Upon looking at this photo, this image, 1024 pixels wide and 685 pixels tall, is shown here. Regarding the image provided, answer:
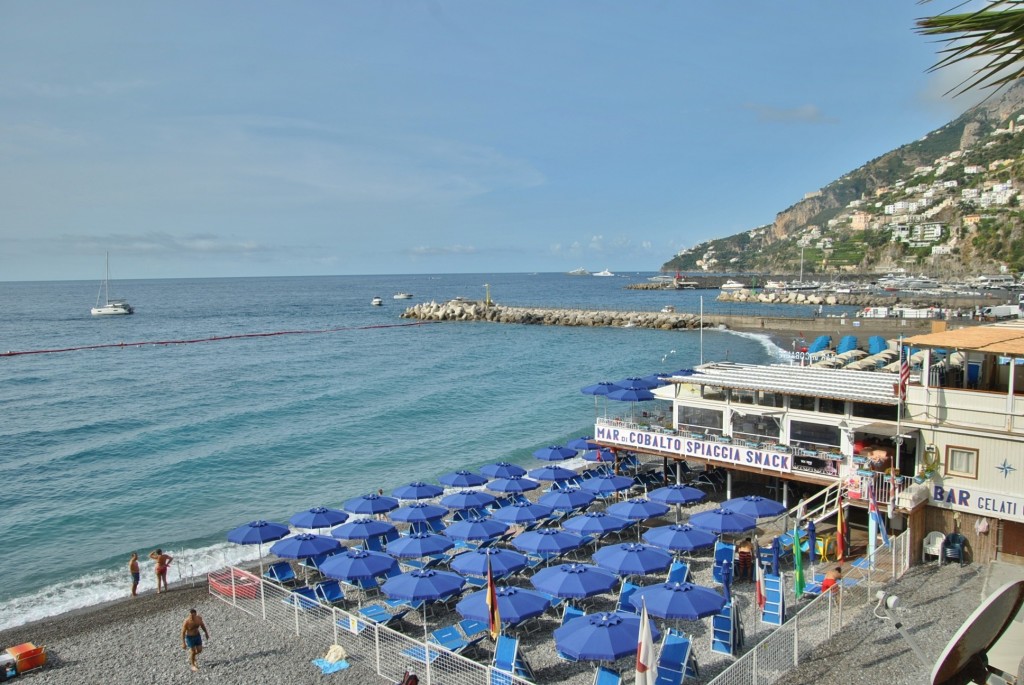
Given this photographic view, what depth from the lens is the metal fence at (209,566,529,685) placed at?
452 inches

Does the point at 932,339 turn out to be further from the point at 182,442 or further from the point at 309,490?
the point at 182,442

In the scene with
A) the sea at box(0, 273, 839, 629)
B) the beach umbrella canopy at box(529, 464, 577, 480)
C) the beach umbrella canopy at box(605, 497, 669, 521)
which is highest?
the beach umbrella canopy at box(605, 497, 669, 521)

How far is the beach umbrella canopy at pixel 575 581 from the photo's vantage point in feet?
44.9

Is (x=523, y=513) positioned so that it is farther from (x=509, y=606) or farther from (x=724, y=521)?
(x=509, y=606)

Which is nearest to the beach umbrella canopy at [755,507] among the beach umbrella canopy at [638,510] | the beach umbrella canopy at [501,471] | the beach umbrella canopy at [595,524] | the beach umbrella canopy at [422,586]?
the beach umbrella canopy at [638,510]

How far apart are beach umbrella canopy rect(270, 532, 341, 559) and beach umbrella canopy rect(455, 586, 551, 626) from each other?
4.85 m

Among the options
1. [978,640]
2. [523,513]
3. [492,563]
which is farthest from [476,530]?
[978,640]

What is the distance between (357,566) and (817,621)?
9270 mm

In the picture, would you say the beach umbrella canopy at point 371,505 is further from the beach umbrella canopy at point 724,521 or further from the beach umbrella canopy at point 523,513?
the beach umbrella canopy at point 724,521

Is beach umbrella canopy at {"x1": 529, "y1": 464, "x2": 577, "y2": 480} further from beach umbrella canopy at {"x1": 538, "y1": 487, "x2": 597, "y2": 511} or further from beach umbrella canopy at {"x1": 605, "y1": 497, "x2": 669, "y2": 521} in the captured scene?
beach umbrella canopy at {"x1": 605, "y1": 497, "x2": 669, "y2": 521}

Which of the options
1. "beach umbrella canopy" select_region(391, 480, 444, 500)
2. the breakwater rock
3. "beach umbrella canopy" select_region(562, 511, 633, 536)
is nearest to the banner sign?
"beach umbrella canopy" select_region(562, 511, 633, 536)

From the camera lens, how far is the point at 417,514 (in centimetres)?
1970

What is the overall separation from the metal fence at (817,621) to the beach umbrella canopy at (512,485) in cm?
963

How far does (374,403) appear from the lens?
45875 millimetres
